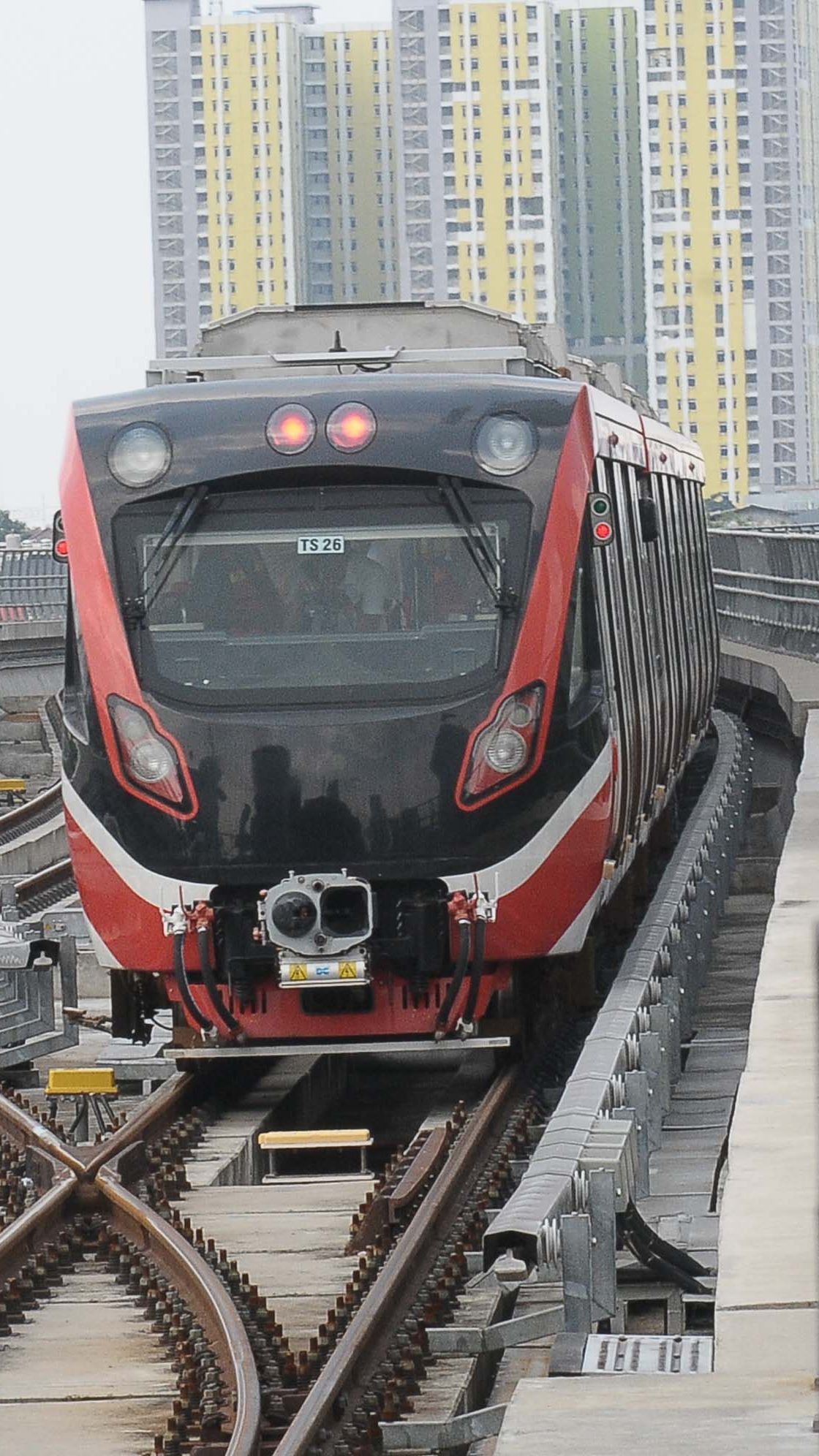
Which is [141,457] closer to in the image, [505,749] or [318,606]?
[318,606]

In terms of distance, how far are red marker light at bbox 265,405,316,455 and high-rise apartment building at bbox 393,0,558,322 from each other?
148651 mm

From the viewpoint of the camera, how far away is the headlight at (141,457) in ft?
34.8

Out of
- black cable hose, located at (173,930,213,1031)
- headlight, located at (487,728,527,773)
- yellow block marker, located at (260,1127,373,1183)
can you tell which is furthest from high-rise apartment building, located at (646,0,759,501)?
yellow block marker, located at (260,1127,373,1183)

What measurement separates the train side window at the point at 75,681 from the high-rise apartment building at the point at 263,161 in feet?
505

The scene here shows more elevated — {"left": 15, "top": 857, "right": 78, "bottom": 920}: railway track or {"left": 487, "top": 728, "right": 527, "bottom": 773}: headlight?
{"left": 487, "top": 728, "right": 527, "bottom": 773}: headlight

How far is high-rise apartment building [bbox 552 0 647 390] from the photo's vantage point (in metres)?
171

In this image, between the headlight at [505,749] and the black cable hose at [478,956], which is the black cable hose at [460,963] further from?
the headlight at [505,749]

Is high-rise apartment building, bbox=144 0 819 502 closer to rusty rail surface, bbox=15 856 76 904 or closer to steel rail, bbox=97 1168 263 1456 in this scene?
rusty rail surface, bbox=15 856 76 904

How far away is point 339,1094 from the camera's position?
1235 cm

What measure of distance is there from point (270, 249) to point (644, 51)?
25.9m

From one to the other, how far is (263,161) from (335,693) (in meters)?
163

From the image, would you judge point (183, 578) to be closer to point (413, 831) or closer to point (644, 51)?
point (413, 831)

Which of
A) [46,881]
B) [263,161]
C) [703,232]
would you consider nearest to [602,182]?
[703,232]

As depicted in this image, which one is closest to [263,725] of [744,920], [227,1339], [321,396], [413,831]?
[413,831]
